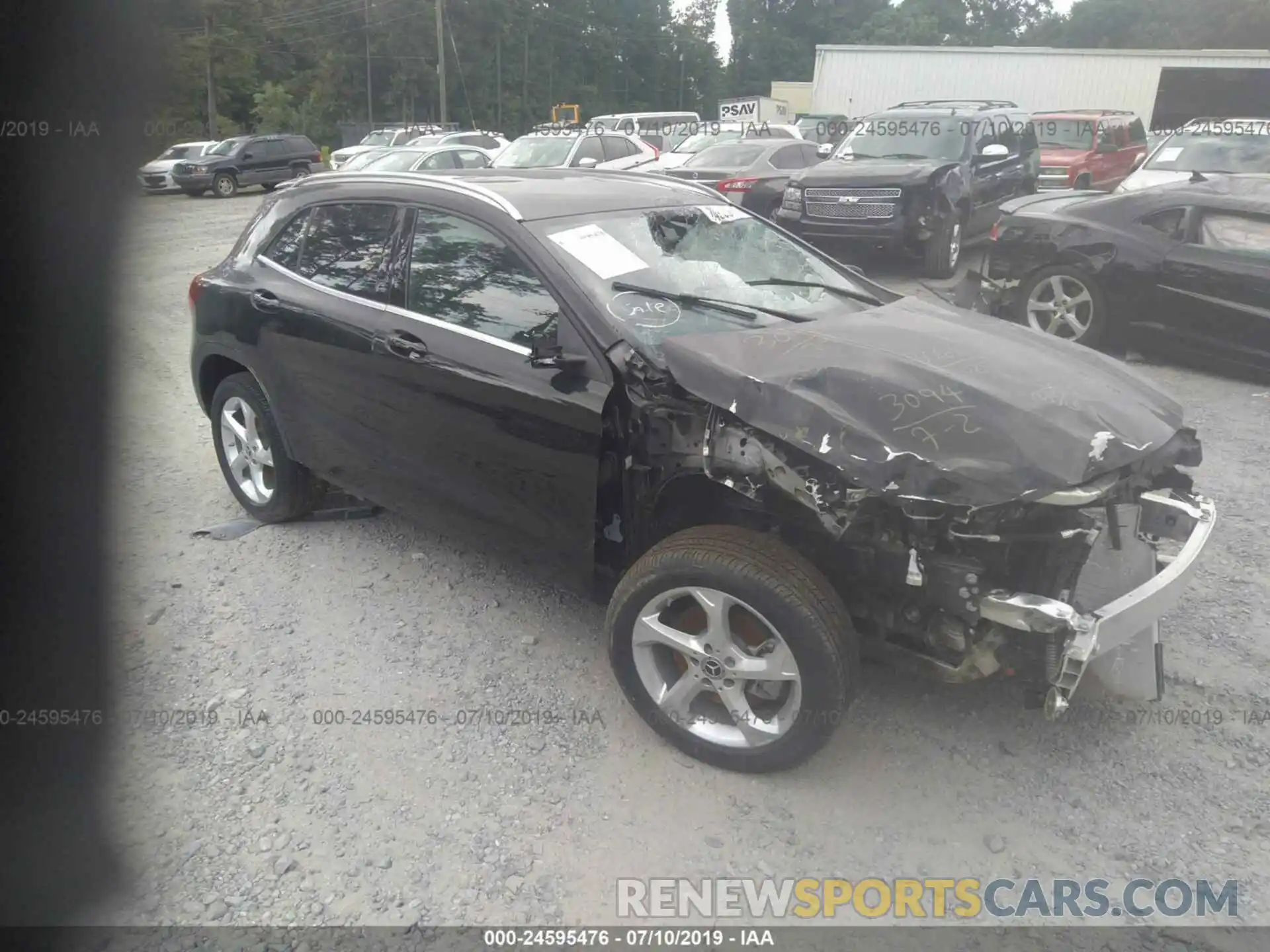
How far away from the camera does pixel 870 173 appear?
10.0 metres

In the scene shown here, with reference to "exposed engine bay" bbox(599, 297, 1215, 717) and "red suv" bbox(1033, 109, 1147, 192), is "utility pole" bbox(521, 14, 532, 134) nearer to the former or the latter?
"red suv" bbox(1033, 109, 1147, 192)

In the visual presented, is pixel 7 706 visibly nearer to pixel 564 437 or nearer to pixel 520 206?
pixel 564 437

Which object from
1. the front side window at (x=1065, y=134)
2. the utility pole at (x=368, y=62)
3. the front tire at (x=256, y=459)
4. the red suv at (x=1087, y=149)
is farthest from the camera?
the utility pole at (x=368, y=62)

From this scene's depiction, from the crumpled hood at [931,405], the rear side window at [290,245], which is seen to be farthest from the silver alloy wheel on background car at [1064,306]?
the rear side window at [290,245]

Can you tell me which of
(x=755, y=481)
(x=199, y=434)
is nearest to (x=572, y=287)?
(x=755, y=481)

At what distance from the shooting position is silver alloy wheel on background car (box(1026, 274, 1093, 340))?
7.20 meters

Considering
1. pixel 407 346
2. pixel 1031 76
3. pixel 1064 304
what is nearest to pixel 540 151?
pixel 1064 304

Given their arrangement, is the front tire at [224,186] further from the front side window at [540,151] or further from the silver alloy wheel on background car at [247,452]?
the silver alloy wheel on background car at [247,452]

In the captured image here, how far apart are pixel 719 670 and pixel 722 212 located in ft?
7.23

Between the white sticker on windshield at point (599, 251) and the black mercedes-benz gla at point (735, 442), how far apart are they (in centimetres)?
1

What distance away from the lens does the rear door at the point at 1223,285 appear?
6.40 meters

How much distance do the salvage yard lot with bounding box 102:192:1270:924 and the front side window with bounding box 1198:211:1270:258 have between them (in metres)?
3.29

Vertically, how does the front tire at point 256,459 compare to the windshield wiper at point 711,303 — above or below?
below

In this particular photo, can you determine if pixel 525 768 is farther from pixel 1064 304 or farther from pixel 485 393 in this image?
pixel 1064 304
